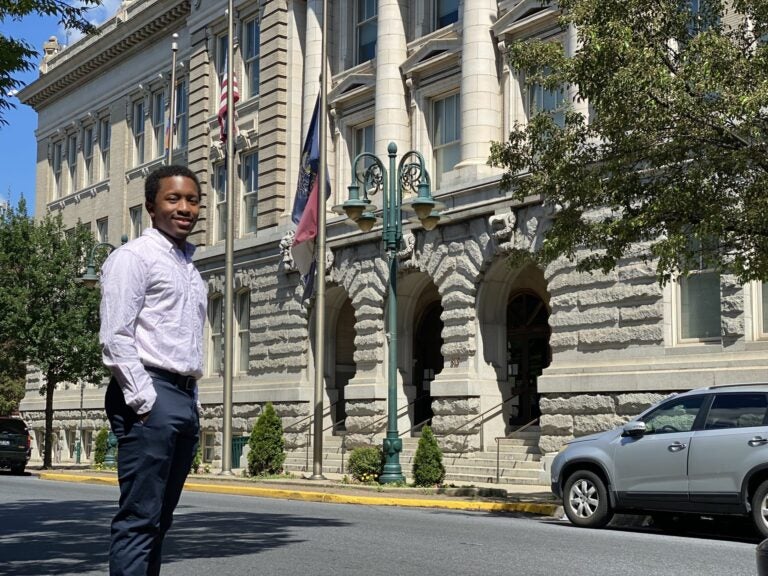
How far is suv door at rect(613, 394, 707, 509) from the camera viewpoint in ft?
45.5

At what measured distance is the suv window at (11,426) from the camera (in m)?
34.8

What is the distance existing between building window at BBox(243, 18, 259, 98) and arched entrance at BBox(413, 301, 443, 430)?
382 inches

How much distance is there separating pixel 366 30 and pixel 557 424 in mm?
13739

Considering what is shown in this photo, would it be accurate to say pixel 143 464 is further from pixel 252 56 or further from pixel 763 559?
pixel 252 56

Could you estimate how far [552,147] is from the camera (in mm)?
17422

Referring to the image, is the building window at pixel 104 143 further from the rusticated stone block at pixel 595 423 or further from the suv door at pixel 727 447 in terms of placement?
the suv door at pixel 727 447

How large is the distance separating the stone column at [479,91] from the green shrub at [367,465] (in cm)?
734

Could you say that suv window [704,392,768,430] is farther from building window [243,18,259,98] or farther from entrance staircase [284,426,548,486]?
building window [243,18,259,98]

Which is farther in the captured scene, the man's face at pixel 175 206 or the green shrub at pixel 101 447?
the green shrub at pixel 101 447

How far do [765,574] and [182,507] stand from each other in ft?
46.2

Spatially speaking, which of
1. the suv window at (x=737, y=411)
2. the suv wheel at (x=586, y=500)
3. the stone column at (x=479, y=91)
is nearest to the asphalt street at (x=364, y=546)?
the suv wheel at (x=586, y=500)

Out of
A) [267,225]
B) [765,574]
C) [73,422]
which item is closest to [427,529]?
[765,574]

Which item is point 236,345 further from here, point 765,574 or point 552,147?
point 765,574

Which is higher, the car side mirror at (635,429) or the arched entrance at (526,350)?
the arched entrance at (526,350)
